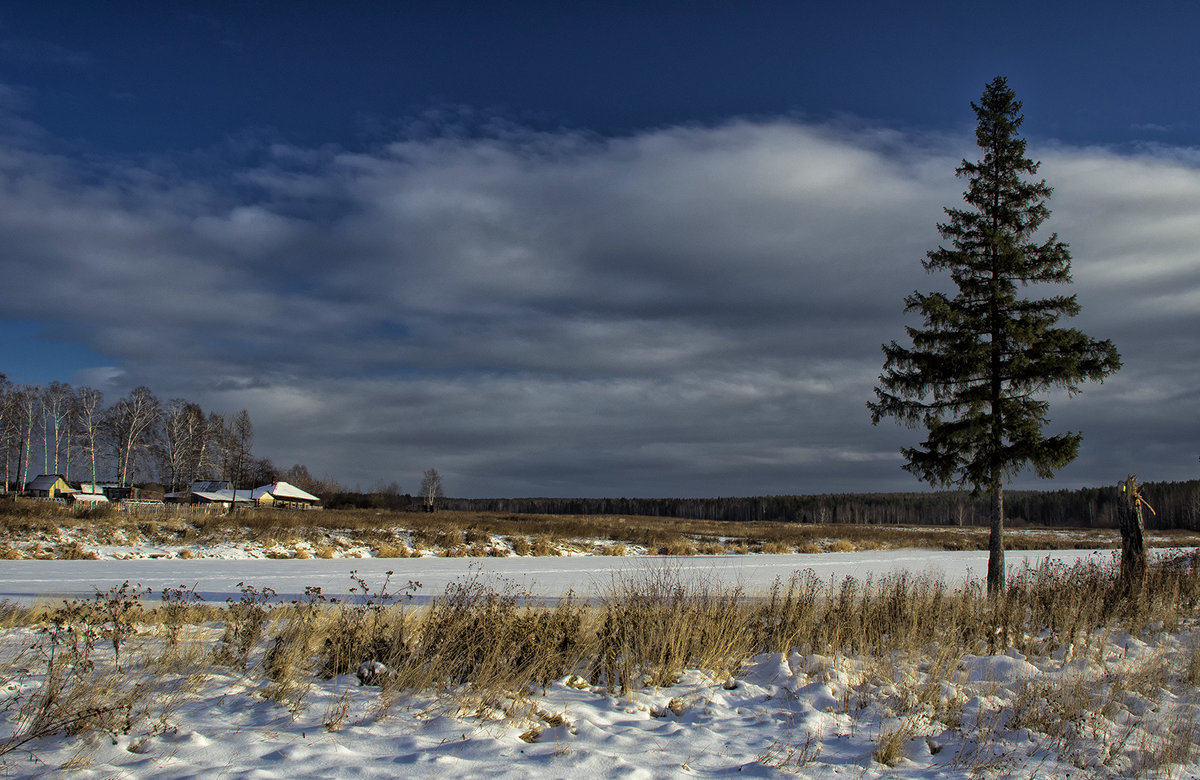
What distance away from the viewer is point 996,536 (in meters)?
15.9

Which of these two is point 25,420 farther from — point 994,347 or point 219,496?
point 994,347

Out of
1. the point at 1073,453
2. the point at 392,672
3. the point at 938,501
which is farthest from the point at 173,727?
the point at 938,501

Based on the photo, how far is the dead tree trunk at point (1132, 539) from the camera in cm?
1259

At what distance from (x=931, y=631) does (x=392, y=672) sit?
678cm

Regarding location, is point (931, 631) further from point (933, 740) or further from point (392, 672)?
point (392, 672)

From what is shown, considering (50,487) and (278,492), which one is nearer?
(50,487)

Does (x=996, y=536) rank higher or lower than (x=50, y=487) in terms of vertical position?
higher

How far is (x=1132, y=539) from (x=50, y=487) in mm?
79589

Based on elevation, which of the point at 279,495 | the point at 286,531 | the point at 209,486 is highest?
the point at 286,531

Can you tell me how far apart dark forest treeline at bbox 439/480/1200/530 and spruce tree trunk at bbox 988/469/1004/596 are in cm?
12257

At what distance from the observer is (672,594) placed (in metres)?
9.38

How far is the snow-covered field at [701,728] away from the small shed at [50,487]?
72034 millimetres

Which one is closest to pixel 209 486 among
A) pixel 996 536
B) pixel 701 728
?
pixel 996 536

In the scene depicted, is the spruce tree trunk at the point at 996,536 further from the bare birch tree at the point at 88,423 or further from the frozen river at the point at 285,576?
the bare birch tree at the point at 88,423
